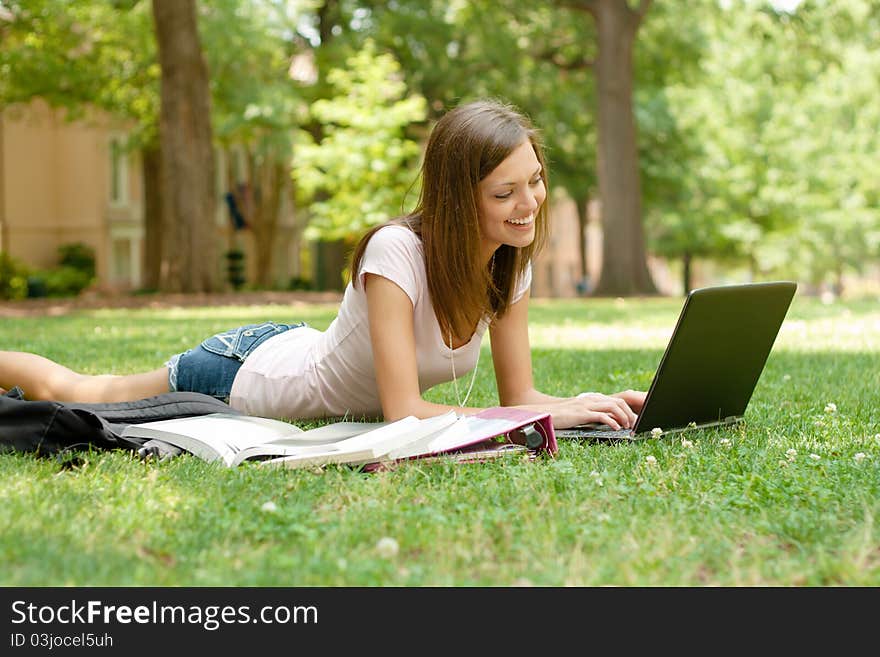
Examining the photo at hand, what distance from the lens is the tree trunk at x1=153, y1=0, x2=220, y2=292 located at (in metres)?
18.9

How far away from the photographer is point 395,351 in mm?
4145

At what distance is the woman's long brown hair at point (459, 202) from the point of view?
4.19 m

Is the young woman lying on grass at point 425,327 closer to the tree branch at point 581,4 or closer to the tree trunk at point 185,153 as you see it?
the tree trunk at point 185,153

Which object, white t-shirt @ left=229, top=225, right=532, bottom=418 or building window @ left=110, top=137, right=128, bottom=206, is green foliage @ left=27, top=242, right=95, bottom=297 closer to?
building window @ left=110, top=137, right=128, bottom=206

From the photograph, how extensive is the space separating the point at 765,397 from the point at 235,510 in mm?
3587

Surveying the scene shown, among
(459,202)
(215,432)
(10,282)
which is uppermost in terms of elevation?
(459,202)

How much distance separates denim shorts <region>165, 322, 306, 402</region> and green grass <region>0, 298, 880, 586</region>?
105 centimetres

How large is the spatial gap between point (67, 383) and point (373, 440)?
192 cm

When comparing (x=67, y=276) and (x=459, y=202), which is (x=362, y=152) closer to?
(x=67, y=276)

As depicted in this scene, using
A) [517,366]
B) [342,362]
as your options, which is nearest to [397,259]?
[342,362]

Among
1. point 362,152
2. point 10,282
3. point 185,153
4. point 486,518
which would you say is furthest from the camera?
point 362,152

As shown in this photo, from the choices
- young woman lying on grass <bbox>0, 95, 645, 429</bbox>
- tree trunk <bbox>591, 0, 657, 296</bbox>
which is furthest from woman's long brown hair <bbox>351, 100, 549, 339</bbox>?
tree trunk <bbox>591, 0, 657, 296</bbox>
